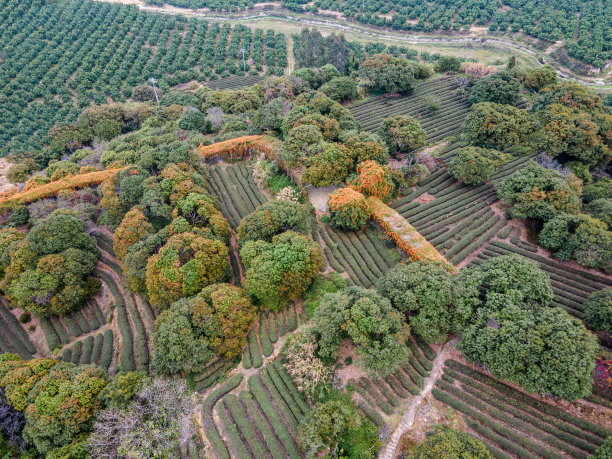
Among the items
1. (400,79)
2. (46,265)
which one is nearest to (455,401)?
(46,265)

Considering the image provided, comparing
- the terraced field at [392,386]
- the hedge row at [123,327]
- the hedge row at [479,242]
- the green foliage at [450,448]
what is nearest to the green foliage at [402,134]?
the hedge row at [479,242]

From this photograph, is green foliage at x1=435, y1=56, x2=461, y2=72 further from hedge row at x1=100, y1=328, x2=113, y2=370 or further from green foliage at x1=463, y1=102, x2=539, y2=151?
hedge row at x1=100, y1=328, x2=113, y2=370

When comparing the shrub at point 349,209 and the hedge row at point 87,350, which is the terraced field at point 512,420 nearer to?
the shrub at point 349,209

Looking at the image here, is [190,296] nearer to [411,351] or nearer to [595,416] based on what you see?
[411,351]

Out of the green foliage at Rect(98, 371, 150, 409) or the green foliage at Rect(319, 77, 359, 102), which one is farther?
the green foliage at Rect(319, 77, 359, 102)

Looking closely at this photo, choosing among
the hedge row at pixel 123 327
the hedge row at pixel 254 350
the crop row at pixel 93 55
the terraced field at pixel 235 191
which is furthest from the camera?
the crop row at pixel 93 55

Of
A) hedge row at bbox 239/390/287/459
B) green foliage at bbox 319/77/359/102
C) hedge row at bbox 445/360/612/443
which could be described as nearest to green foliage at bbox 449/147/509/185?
hedge row at bbox 445/360/612/443
